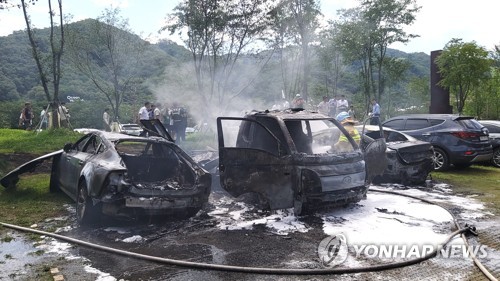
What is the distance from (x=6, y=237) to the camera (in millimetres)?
5434

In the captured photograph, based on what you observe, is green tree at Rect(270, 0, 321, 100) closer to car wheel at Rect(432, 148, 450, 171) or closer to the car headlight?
car wheel at Rect(432, 148, 450, 171)

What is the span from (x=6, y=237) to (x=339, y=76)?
3145 cm

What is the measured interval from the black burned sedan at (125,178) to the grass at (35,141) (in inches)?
181

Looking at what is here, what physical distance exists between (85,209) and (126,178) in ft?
2.42

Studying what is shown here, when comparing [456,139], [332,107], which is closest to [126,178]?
[456,139]

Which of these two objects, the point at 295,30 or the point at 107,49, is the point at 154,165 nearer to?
the point at 295,30

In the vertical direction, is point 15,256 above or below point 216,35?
below

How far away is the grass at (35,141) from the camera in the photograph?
12.1m

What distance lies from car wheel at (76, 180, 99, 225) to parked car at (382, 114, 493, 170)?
8.97 m

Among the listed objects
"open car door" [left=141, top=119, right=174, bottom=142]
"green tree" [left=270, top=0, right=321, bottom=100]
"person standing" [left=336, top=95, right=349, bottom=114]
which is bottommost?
"open car door" [left=141, top=119, right=174, bottom=142]

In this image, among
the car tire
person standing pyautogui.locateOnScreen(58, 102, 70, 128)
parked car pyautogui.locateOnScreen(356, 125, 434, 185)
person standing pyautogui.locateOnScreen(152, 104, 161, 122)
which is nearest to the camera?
the car tire

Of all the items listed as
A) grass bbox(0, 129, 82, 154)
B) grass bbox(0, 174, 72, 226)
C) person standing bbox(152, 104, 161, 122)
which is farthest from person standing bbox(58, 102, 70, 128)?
grass bbox(0, 174, 72, 226)

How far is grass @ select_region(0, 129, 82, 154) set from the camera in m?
12.1

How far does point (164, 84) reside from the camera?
28375 mm
